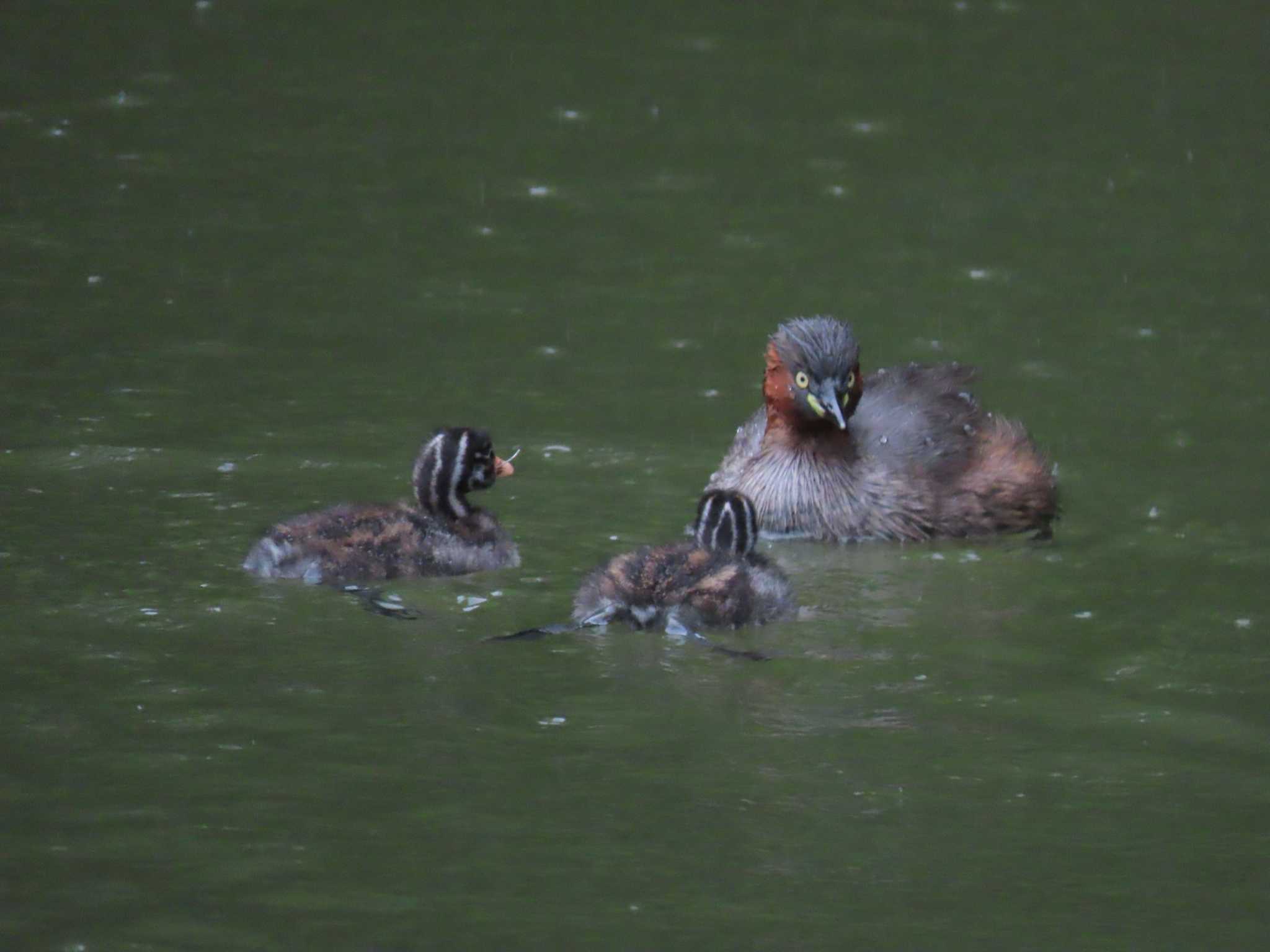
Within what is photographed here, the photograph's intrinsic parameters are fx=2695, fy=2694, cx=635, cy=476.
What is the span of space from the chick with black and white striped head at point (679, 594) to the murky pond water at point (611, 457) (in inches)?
4.2

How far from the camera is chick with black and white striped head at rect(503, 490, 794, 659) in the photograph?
885cm

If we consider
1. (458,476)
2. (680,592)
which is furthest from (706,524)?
(458,476)

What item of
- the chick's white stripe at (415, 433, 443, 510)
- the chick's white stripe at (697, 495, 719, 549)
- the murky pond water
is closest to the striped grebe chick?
the murky pond water

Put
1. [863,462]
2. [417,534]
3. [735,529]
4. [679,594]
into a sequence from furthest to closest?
[863,462] → [417,534] → [735,529] → [679,594]

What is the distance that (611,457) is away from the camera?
1088 centimetres

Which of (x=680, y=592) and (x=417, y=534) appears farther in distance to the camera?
(x=417, y=534)

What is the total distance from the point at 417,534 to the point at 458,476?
11.4 inches

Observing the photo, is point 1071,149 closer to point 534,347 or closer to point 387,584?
point 534,347

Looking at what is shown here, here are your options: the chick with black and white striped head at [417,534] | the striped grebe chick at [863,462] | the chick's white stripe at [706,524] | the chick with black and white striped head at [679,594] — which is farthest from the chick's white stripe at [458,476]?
the striped grebe chick at [863,462]

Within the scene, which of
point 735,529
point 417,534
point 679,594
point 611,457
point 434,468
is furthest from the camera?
point 611,457

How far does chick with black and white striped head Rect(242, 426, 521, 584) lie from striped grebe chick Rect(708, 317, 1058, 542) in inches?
51.9

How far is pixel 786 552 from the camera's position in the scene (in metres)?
10.4

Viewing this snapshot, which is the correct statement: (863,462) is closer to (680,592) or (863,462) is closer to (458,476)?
(458,476)

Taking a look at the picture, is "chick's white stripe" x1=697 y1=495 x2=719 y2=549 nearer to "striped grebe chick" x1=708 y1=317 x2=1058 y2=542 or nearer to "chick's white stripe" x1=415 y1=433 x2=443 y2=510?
"chick's white stripe" x1=415 y1=433 x2=443 y2=510
